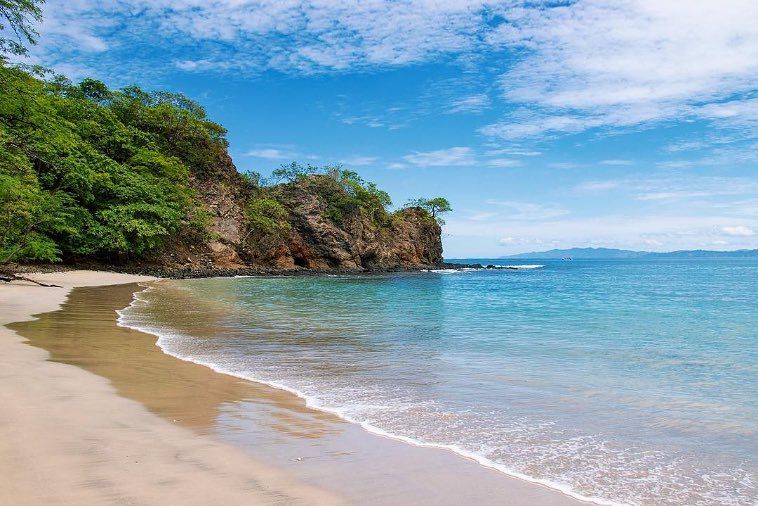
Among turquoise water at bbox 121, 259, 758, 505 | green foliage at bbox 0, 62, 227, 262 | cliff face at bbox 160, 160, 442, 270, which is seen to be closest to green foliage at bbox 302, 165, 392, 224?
cliff face at bbox 160, 160, 442, 270

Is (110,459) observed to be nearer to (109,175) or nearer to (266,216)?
(109,175)

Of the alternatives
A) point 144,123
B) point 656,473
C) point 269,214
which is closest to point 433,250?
point 269,214

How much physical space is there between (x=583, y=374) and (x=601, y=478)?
479cm

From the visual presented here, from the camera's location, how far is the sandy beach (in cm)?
346

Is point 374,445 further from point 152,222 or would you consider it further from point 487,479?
point 152,222

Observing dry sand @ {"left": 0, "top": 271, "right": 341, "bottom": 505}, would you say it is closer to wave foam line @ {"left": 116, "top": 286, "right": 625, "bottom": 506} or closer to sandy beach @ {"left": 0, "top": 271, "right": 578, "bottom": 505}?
sandy beach @ {"left": 0, "top": 271, "right": 578, "bottom": 505}

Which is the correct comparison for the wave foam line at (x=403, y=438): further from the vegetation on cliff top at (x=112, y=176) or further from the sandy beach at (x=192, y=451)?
the vegetation on cliff top at (x=112, y=176)

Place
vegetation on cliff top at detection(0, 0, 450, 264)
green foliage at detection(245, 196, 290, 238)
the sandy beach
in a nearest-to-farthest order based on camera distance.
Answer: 1. the sandy beach
2. vegetation on cliff top at detection(0, 0, 450, 264)
3. green foliage at detection(245, 196, 290, 238)

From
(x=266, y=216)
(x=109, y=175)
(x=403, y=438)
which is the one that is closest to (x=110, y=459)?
(x=403, y=438)

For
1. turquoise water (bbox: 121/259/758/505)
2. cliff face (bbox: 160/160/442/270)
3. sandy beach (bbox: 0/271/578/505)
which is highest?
cliff face (bbox: 160/160/442/270)

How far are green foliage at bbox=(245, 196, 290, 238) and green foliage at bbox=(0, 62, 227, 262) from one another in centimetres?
635

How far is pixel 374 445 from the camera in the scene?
→ 15.7 feet

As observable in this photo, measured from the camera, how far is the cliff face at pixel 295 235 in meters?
49.1

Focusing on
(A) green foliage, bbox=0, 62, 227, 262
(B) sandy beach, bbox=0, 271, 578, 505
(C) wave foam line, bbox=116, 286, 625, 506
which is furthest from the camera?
(A) green foliage, bbox=0, 62, 227, 262
